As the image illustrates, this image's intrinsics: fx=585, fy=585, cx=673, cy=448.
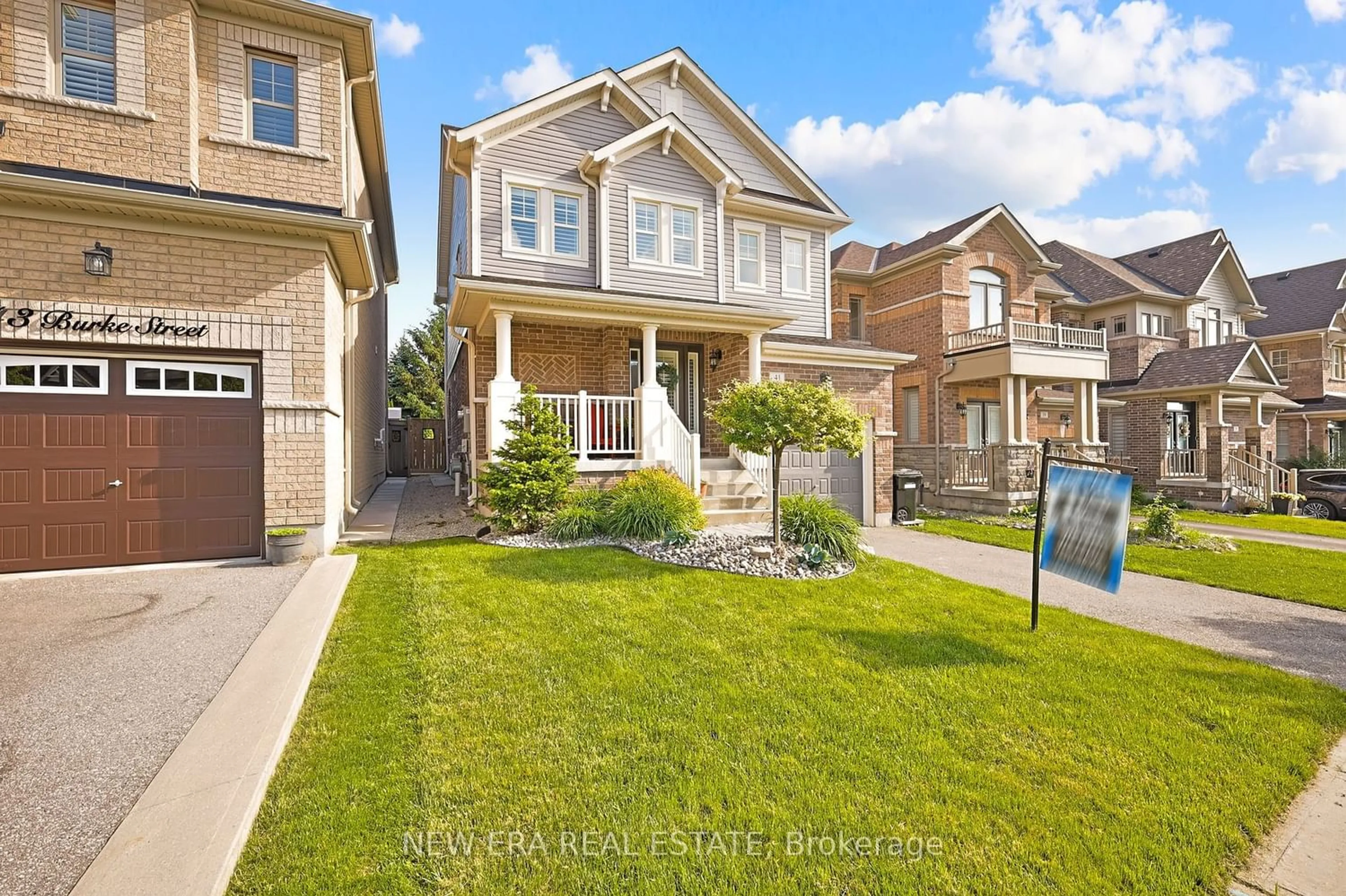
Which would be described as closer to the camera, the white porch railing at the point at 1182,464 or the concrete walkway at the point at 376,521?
the concrete walkway at the point at 376,521

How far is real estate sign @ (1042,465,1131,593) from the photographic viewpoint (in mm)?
4703

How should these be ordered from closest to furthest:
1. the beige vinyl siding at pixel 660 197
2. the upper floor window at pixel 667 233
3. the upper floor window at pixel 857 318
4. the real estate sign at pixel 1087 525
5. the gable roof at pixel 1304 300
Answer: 1. the real estate sign at pixel 1087 525
2. the beige vinyl siding at pixel 660 197
3. the upper floor window at pixel 667 233
4. the upper floor window at pixel 857 318
5. the gable roof at pixel 1304 300

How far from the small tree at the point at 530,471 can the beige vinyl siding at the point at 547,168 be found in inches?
138

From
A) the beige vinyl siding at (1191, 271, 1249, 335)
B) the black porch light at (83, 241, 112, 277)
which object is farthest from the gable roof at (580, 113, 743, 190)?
the beige vinyl siding at (1191, 271, 1249, 335)

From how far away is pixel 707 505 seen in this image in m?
10.4

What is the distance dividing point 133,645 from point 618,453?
713 centimetres

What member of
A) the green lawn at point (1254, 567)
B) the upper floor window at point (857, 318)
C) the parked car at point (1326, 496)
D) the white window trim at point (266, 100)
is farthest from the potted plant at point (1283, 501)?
the white window trim at point (266, 100)

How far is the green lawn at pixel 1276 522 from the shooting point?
1299 centimetres

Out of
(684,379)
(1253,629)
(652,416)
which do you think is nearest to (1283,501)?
(1253,629)

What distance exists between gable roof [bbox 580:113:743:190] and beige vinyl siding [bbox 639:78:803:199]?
1214 millimetres

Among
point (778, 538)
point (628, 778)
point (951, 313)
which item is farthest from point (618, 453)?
point (951, 313)

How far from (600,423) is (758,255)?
6.64m

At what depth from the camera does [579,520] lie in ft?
28.6

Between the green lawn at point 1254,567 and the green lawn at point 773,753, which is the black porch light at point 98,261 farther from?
the green lawn at point 1254,567
